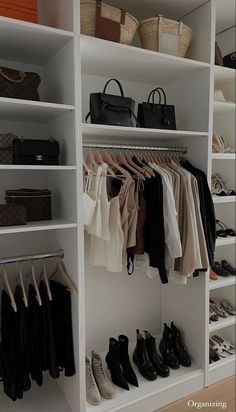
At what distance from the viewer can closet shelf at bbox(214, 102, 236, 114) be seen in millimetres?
2151

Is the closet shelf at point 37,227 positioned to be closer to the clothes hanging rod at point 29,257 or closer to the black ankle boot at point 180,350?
the clothes hanging rod at point 29,257

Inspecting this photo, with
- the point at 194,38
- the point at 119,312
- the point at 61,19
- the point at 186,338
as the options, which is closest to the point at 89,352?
the point at 119,312

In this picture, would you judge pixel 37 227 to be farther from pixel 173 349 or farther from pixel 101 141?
pixel 173 349

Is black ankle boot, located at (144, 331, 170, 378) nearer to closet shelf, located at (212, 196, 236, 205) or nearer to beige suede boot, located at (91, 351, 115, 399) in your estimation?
beige suede boot, located at (91, 351, 115, 399)

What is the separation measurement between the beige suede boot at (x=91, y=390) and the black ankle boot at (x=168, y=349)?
1.85 feet

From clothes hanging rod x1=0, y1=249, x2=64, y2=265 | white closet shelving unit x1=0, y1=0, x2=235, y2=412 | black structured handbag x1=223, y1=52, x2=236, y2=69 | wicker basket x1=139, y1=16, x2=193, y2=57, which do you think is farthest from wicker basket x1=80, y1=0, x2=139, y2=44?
clothes hanging rod x1=0, y1=249, x2=64, y2=265

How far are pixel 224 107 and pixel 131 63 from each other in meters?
0.76

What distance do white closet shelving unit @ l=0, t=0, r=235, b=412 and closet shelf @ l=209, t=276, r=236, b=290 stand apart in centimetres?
2

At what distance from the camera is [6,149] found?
1.60 metres

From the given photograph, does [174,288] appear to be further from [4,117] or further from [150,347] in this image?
[4,117]

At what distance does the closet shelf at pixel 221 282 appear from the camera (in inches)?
87.3

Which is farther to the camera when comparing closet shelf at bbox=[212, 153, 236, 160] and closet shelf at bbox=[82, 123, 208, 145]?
closet shelf at bbox=[212, 153, 236, 160]

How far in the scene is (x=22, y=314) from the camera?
1673mm

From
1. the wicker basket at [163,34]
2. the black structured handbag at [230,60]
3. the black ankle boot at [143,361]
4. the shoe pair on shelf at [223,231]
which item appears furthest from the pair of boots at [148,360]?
the black structured handbag at [230,60]
